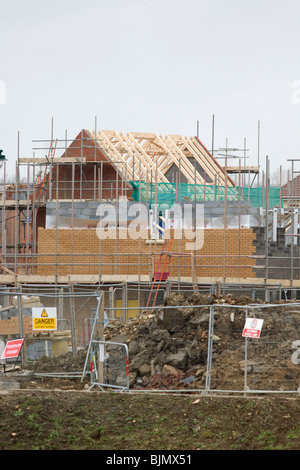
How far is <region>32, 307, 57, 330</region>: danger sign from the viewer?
16.6 metres

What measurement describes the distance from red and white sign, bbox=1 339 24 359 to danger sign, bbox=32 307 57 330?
555 mm

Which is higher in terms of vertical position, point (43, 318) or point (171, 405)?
point (43, 318)

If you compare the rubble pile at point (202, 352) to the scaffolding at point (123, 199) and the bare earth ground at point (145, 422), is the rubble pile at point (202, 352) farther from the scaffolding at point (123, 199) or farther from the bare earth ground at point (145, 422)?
the scaffolding at point (123, 199)

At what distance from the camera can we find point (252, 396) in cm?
1353

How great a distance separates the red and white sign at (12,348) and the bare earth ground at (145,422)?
96.1 inches

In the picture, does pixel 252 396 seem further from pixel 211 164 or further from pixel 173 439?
pixel 211 164

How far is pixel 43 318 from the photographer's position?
16.7 m

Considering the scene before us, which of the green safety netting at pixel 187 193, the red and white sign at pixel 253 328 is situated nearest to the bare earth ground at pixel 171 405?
the red and white sign at pixel 253 328

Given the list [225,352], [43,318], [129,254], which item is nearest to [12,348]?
[43,318]

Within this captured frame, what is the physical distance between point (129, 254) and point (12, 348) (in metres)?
12.0

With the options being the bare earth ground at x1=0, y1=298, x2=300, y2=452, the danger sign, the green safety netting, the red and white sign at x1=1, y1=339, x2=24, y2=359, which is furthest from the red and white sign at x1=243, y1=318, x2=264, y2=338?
the green safety netting

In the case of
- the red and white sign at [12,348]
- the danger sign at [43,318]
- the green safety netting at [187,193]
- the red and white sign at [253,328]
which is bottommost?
the red and white sign at [12,348]

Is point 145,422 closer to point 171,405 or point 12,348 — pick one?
→ point 171,405

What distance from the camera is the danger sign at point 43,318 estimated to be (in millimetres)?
16641
